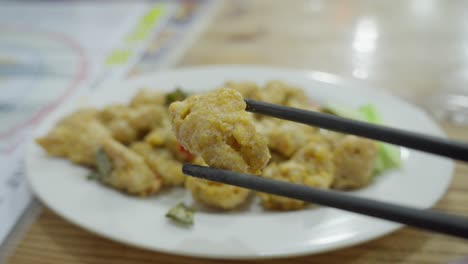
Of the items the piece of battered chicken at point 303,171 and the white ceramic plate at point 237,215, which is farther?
the piece of battered chicken at point 303,171

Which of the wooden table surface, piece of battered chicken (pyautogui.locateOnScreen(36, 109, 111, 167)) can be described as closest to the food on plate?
piece of battered chicken (pyautogui.locateOnScreen(36, 109, 111, 167))

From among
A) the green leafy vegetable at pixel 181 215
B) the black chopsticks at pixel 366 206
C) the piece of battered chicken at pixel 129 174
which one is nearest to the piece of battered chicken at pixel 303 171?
the green leafy vegetable at pixel 181 215

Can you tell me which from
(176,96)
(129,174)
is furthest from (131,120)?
(129,174)

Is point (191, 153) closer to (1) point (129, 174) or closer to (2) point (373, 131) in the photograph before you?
(1) point (129, 174)

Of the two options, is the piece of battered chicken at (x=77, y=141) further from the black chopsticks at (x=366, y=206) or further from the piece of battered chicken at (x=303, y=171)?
the black chopsticks at (x=366, y=206)

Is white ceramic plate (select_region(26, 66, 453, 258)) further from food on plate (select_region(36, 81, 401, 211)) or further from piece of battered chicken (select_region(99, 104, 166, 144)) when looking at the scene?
piece of battered chicken (select_region(99, 104, 166, 144))

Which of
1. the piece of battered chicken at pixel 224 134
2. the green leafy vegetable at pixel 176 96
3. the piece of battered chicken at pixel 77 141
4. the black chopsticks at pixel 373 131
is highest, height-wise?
the black chopsticks at pixel 373 131

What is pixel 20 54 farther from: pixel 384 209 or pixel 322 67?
pixel 384 209

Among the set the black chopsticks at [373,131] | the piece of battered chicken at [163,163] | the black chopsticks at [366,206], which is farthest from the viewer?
the piece of battered chicken at [163,163]
